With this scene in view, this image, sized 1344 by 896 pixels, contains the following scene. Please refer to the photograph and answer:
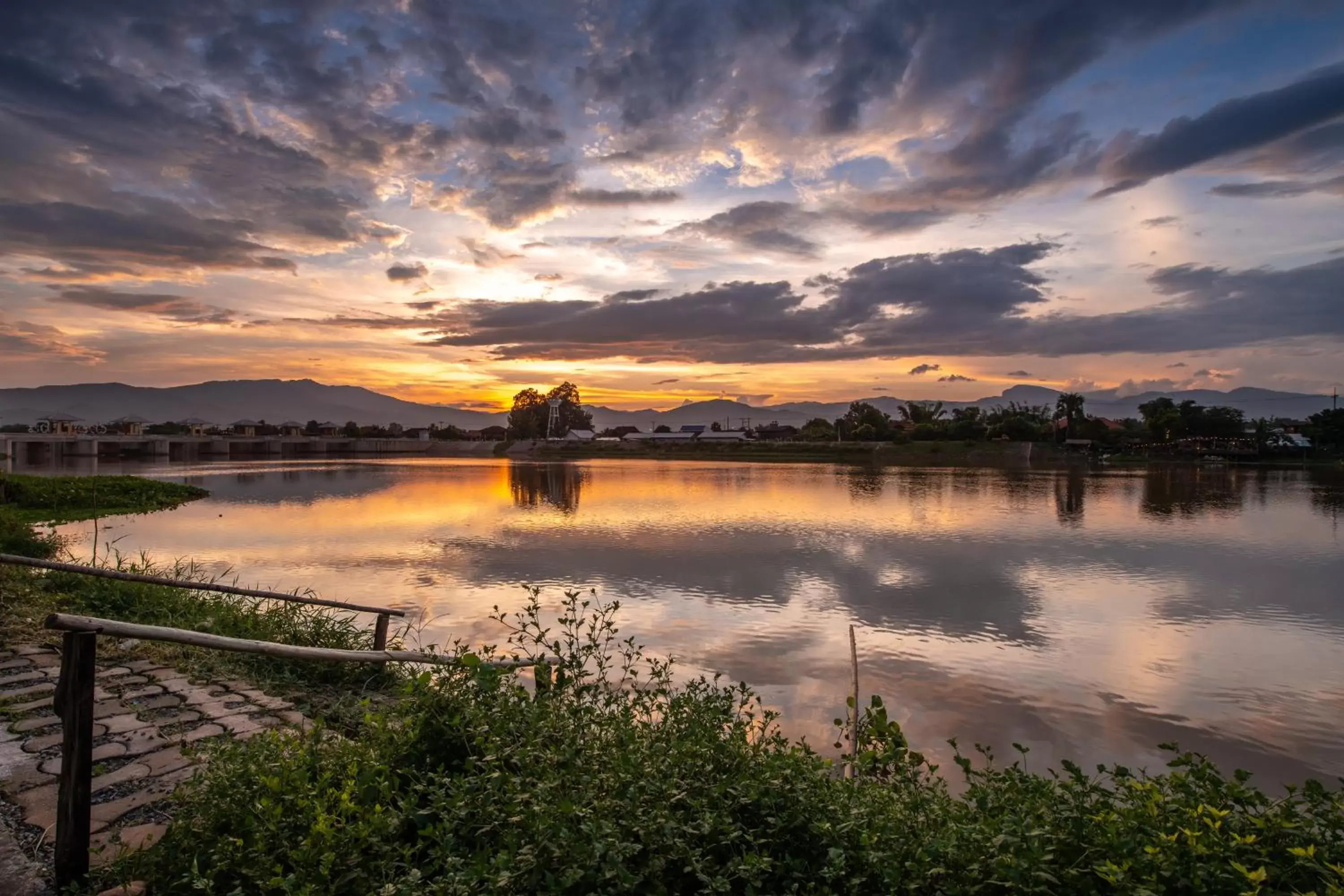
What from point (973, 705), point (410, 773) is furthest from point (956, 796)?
point (410, 773)

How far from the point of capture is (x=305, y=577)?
55.3ft

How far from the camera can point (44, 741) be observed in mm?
5461

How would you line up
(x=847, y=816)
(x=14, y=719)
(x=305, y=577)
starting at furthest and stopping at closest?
(x=305, y=577) < (x=14, y=719) < (x=847, y=816)

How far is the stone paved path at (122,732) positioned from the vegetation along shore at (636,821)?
0.29 m

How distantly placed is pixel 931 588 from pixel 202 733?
583 inches

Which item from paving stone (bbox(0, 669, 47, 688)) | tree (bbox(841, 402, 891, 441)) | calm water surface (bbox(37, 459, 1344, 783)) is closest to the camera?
paving stone (bbox(0, 669, 47, 688))

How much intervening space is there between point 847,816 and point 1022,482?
53.2 m

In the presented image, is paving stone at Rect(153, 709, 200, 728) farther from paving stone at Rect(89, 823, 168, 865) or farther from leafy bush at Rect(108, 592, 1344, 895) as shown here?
paving stone at Rect(89, 823, 168, 865)

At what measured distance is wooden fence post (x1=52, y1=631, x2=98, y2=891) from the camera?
370cm

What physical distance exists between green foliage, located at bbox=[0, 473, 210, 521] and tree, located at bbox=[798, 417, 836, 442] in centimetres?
8918

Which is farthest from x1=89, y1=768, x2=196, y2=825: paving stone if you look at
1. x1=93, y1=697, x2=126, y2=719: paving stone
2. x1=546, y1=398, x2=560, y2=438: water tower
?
x1=546, y1=398, x2=560, y2=438: water tower

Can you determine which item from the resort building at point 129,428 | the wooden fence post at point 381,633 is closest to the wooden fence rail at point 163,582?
the wooden fence post at point 381,633

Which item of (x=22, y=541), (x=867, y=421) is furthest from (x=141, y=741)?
(x=867, y=421)

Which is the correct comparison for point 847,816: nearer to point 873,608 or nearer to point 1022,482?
point 873,608
